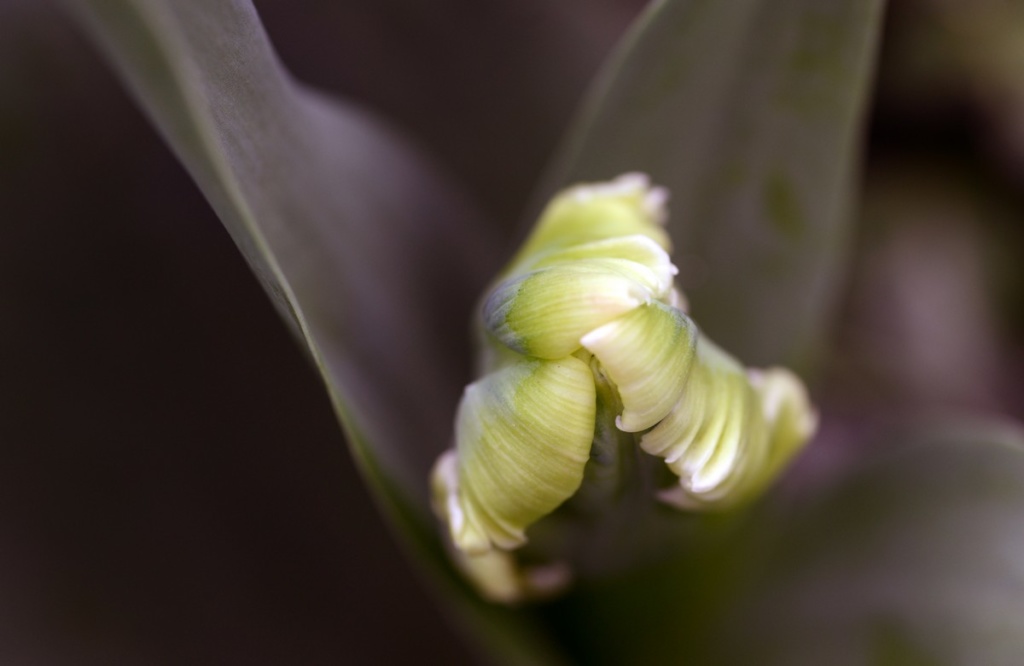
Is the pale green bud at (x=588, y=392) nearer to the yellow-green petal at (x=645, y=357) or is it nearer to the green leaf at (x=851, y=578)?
the yellow-green petal at (x=645, y=357)

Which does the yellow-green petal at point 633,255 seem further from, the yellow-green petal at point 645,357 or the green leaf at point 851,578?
the green leaf at point 851,578

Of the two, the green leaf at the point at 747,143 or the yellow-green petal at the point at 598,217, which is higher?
the green leaf at the point at 747,143

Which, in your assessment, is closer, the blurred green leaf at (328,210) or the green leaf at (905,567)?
the blurred green leaf at (328,210)

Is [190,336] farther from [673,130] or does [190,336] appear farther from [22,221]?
[673,130]

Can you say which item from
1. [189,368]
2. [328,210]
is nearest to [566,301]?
[328,210]

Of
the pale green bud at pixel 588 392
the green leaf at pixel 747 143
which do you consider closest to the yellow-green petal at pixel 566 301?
the pale green bud at pixel 588 392

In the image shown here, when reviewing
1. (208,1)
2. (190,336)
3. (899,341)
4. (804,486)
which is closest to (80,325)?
(190,336)

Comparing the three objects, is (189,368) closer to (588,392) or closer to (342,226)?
(342,226)
